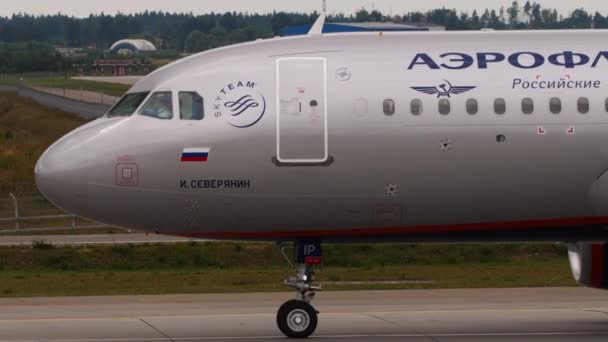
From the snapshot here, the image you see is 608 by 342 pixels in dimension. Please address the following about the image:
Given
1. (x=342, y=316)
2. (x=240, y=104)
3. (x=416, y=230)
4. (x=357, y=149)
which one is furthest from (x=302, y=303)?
(x=342, y=316)

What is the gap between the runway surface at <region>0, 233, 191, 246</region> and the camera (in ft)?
122

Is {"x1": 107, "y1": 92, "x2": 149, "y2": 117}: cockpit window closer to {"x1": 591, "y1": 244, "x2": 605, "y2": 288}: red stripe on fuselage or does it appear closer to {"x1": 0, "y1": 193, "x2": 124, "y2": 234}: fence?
{"x1": 591, "y1": 244, "x2": 605, "y2": 288}: red stripe on fuselage

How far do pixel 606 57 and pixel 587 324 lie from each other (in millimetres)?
3939

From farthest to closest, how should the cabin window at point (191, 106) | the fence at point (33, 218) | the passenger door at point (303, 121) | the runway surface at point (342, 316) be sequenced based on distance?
the fence at point (33, 218) → the runway surface at point (342, 316) → the cabin window at point (191, 106) → the passenger door at point (303, 121)

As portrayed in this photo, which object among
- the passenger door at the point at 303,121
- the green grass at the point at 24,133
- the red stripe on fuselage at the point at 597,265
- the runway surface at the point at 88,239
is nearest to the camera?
the passenger door at the point at 303,121

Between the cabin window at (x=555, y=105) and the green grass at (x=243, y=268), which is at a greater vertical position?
the cabin window at (x=555, y=105)

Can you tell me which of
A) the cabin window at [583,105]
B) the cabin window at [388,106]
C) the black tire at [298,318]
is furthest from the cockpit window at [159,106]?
the cabin window at [583,105]

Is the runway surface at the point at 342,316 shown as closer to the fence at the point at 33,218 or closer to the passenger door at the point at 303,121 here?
the passenger door at the point at 303,121

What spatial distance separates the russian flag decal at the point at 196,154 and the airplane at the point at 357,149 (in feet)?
0.06

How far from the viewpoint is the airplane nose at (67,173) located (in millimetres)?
19719

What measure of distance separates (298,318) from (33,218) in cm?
2214

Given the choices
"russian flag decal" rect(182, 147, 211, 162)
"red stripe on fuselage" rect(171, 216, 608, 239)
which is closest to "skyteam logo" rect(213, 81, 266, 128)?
"russian flag decal" rect(182, 147, 211, 162)

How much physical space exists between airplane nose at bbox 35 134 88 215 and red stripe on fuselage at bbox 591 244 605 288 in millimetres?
6816

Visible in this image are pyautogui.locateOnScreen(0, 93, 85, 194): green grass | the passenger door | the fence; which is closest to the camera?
the passenger door
